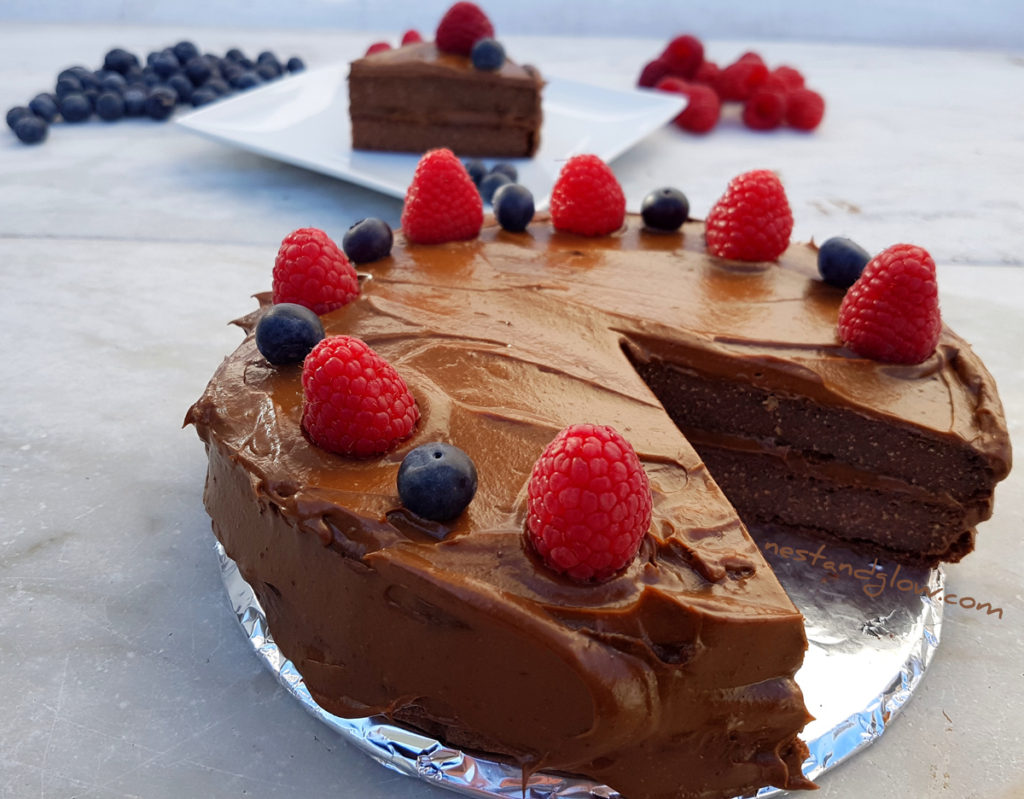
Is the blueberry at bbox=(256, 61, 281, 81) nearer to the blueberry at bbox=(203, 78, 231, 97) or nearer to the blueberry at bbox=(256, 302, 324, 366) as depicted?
the blueberry at bbox=(203, 78, 231, 97)

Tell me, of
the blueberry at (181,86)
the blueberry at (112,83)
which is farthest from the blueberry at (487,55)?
the blueberry at (112,83)

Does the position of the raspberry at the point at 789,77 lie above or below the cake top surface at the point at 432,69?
above

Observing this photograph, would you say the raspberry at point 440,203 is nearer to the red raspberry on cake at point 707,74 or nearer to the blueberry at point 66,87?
the blueberry at point 66,87

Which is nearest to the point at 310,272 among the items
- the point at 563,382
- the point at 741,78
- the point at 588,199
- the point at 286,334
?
the point at 286,334

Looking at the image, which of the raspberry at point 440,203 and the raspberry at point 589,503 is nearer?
the raspberry at point 589,503

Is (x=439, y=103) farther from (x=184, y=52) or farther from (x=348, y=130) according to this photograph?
(x=184, y=52)

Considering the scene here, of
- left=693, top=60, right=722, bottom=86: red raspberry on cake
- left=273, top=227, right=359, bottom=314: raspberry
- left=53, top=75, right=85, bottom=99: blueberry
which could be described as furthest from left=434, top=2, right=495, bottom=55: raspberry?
left=273, top=227, right=359, bottom=314: raspberry

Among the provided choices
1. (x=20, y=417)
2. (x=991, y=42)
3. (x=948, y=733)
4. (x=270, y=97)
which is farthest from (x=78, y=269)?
(x=991, y=42)
